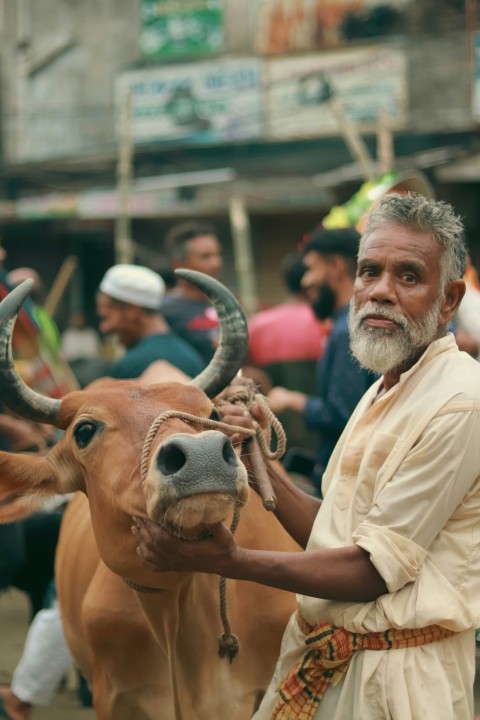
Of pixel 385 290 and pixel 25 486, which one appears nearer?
pixel 385 290

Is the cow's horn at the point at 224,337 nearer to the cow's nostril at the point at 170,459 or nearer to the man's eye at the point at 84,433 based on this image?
the man's eye at the point at 84,433

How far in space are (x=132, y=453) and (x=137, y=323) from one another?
126 inches

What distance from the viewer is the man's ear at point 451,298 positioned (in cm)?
300

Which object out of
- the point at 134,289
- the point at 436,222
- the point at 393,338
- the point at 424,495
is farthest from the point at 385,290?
the point at 134,289

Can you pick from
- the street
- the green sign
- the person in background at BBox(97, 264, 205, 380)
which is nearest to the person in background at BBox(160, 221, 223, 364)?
the person in background at BBox(97, 264, 205, 380)

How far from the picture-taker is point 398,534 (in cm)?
275

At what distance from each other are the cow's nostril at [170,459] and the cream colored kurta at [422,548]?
52cm

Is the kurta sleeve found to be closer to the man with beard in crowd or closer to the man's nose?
the man's nose

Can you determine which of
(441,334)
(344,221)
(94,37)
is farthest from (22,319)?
(94,37)

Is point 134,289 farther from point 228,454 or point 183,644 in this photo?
point 228,454

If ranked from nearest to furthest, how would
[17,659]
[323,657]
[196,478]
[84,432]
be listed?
[196,478]
[323,657]
[84,432]
[17,659]

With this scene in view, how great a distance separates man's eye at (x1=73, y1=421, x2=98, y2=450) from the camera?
3293 mm

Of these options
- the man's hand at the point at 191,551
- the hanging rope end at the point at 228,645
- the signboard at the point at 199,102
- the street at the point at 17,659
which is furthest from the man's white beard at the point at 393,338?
the signboard at the point at 199,102

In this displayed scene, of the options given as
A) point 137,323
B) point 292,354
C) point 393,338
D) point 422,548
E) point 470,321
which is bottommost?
point 292,354
